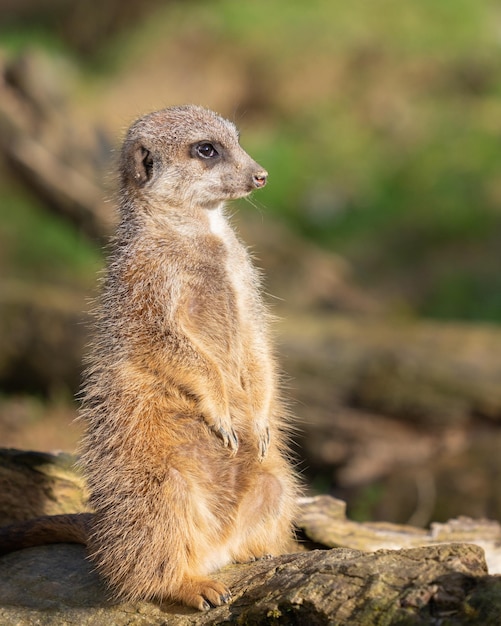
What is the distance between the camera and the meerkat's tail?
395cm

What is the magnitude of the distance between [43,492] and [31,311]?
4.32 meters

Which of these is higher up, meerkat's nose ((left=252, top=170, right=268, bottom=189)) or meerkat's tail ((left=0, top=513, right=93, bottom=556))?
meerkat's nose ((left=252, top=170, right=268, bottom=189))

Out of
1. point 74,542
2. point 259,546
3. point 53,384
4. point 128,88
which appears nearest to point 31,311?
point 53,384

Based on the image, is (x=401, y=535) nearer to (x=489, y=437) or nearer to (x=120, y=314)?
(x=120, y=314)

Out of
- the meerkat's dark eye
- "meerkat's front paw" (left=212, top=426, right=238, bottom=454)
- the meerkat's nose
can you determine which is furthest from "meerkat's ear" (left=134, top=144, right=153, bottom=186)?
"meerkat's front paw" (left=212, top=426, right=238, bottom=454)

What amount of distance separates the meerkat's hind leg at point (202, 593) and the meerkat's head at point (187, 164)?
5.37 feet

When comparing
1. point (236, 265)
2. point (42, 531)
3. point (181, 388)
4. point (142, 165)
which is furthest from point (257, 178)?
point (42, 531)

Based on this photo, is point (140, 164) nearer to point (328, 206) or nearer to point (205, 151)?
point (205, 151)

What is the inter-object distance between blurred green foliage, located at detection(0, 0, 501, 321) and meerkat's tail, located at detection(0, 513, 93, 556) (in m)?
6.95

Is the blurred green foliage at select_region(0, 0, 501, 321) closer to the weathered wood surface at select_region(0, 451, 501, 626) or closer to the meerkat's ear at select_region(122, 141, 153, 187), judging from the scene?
the meerkat's ear at select_region(122, 141, 153, 187)

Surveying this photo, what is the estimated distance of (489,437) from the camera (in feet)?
22.6

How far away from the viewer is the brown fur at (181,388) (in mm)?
3475

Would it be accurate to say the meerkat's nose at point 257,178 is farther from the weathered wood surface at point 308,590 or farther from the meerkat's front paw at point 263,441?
the weathered wood surface at point 308,590

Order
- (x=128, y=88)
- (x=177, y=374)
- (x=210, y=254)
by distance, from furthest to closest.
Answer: (x=128, y=88), (x=210, y=254), (x=177, y=374)
